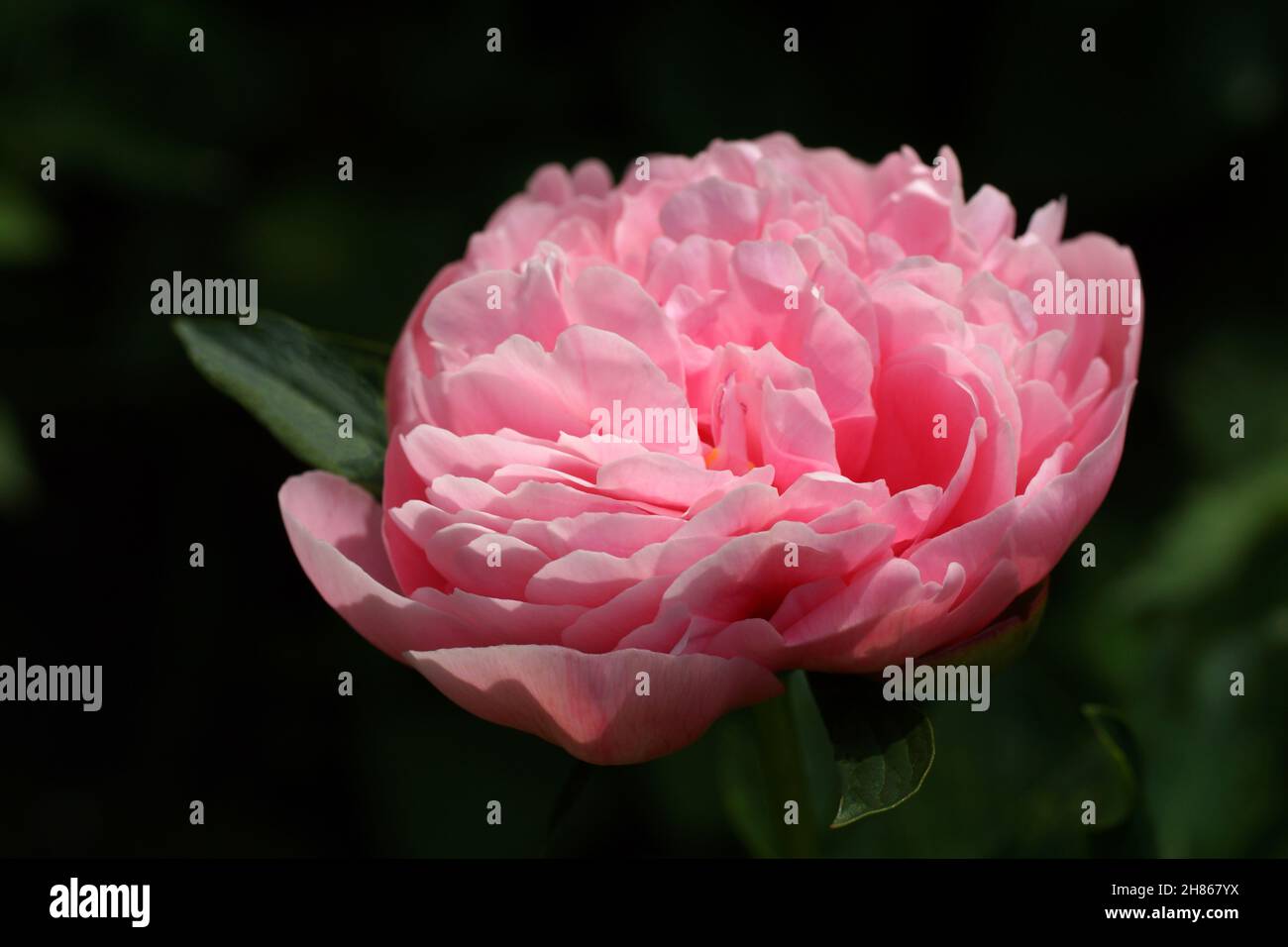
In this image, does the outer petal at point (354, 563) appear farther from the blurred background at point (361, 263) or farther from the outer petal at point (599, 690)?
the blurred background at point (361, 263)

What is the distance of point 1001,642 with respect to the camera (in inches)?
23.0

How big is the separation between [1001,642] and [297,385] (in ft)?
1.14

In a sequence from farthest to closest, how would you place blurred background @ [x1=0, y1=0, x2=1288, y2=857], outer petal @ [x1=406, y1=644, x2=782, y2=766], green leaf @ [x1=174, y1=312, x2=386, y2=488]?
blurred background @ [x1=0, y1=0, x2=1288, y2=857], green leaf @ [x1=174, y1=312, x2=386, y2=488], outer petal @ [x1=406, y1=644, x2=782, y2=766]

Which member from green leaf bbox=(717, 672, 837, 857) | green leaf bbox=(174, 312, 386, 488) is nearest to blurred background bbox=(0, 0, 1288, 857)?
green leaf bbox=(717, 672, 837, 857)

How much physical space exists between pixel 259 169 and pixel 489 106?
260mm

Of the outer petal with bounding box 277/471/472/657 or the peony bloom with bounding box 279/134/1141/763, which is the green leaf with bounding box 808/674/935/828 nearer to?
the peony bloom with bounding box 279/134/1141/763

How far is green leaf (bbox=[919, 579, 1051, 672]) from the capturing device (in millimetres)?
581

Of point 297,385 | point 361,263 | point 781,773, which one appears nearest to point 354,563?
point 297,385

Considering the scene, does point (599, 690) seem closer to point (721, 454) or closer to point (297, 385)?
point (721, 454)

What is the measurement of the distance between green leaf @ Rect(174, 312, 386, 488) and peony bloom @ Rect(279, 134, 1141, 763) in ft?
0.11

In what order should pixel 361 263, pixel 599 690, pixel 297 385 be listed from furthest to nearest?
1. pixel 361 263
2. pixel 297 385
3. pixel 599 690

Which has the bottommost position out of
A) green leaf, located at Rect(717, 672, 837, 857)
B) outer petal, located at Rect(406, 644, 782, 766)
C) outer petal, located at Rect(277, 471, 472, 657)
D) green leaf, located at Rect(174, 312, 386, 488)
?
green leaf, located at Rect(717, 672, 837, 857)

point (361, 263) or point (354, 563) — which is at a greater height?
point (361, 263)

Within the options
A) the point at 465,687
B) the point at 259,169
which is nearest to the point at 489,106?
the point at 259,169
